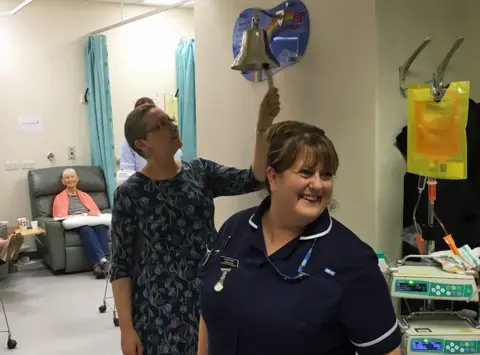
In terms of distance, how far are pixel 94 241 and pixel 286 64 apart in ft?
11.3

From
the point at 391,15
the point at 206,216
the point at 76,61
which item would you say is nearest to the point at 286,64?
the point at 391,15

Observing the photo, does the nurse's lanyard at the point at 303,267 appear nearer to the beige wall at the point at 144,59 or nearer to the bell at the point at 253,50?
the bell at the point at 253,50

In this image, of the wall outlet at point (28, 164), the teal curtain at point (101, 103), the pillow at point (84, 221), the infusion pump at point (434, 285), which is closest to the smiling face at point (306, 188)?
the infusion pump at point (434, 285)

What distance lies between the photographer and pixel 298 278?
1215 mm

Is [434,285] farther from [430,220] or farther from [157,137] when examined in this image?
[157,137]

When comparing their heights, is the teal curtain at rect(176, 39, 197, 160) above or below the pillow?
above

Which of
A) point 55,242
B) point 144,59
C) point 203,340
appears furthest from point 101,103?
point 203,340

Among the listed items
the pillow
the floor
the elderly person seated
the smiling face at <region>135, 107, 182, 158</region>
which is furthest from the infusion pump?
the pillow

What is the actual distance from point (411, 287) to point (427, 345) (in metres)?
0.19

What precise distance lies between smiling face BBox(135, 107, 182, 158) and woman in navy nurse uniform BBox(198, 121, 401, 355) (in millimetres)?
565

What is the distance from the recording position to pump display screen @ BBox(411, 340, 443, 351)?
1.73 m

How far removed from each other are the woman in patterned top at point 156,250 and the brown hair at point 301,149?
0.63m

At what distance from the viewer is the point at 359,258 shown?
3.91ft

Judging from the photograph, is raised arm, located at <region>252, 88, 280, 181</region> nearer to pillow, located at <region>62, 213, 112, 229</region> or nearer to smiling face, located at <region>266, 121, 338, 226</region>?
smiling face, located at <region>266, 121, 338, 226</region>
